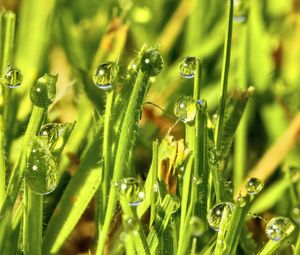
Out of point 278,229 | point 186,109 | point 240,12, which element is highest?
point 240,12

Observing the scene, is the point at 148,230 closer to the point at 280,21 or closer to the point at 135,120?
the point at 135,120

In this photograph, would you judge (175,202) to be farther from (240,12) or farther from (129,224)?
(240,12)

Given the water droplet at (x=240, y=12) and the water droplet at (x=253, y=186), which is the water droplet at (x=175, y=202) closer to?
the water droplet at (x=253, y=186)

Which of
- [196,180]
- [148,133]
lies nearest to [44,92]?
[196,180]

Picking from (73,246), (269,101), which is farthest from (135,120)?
(269,101)

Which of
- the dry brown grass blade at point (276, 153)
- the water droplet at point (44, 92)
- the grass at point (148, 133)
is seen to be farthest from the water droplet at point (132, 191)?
the dry brown grass blade at point (276, 153)

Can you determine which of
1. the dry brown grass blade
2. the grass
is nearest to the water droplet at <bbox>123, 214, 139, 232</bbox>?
the grass
